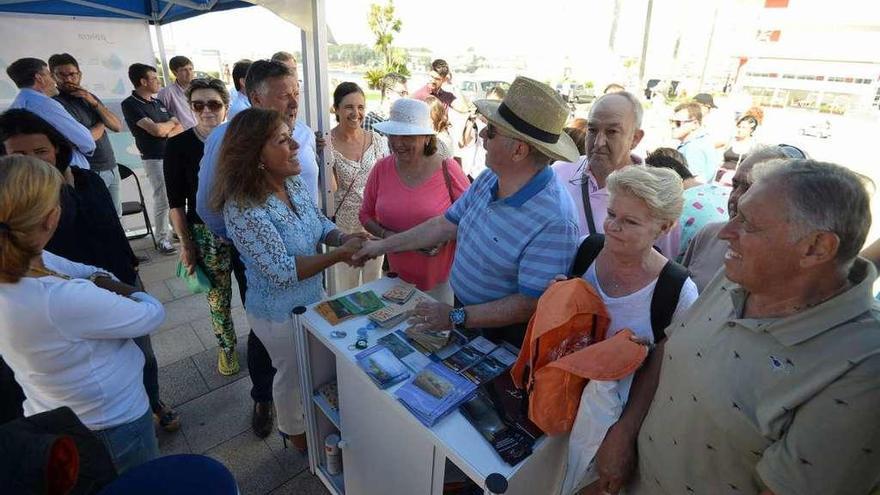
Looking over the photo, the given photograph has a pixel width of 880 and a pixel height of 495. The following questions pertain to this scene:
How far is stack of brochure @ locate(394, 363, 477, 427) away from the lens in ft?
4.44

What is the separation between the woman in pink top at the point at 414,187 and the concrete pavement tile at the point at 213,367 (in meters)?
1.57

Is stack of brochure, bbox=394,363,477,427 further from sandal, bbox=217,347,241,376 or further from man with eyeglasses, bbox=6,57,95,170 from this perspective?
man with eyeglasses, bbox=6,57,95,170

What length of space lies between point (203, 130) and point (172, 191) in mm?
475

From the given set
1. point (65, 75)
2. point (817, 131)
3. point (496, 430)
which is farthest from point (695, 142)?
point (817, 131)

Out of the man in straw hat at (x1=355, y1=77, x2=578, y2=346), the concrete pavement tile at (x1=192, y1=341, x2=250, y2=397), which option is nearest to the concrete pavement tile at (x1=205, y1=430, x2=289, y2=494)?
the concrete pavement tile at (x1=192, y1=341, x2=250, y2=397)

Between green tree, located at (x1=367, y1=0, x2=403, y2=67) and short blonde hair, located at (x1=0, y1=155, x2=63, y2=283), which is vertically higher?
green tree, located at (x1=367, y1=0, x2=403, y2=67)

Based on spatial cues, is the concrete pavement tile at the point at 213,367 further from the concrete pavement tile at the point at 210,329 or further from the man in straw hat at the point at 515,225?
the man in straw hat at the point at 515,225

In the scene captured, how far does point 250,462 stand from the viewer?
8.03 ft

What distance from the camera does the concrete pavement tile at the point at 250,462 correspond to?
2.32m

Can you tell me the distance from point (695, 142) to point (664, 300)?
3759mm

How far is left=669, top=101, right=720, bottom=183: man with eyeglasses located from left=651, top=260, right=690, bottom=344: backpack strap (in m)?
3.14

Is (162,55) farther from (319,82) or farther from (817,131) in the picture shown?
(817,131)

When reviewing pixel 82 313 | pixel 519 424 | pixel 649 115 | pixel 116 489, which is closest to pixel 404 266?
pixel 519 424

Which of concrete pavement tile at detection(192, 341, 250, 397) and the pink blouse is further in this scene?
concrete pavement tile at detection(192, 341, 250, 397)
